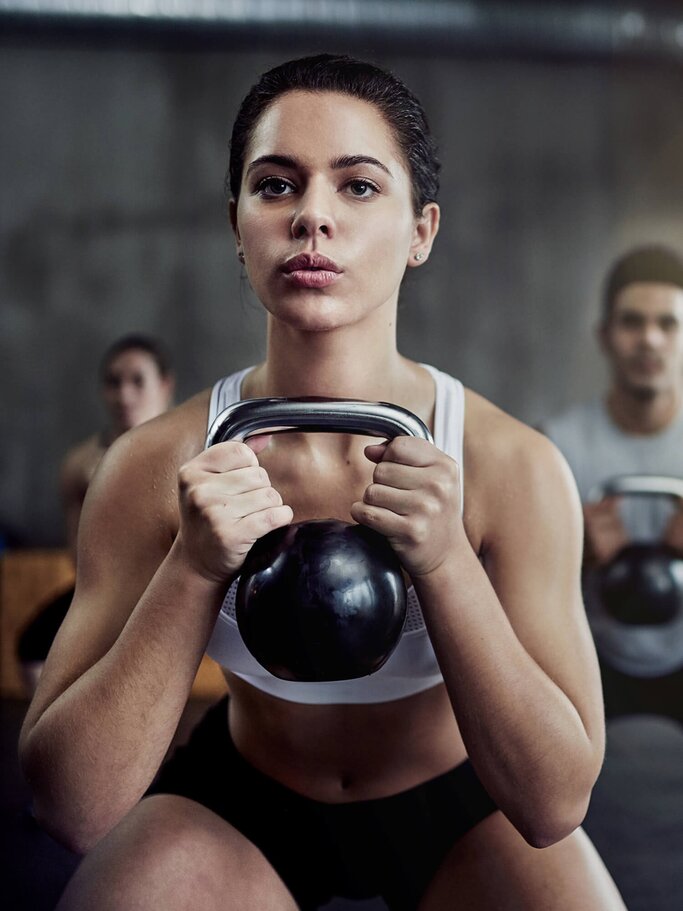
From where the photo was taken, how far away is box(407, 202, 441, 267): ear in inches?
30.6

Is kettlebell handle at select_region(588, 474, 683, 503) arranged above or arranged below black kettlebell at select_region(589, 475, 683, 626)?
above

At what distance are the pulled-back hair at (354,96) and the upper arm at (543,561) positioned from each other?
0.23 m

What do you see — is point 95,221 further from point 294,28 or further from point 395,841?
point 395,841

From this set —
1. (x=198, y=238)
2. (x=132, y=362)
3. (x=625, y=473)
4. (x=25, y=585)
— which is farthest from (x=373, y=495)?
(x=198, y=238)

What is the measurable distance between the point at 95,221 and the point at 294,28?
5.77 ft

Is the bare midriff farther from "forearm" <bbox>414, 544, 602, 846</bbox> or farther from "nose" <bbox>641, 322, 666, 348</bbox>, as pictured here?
"nose" <bbox>641, 322, 666, 348</bbox>

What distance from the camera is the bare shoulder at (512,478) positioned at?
0.74 metres

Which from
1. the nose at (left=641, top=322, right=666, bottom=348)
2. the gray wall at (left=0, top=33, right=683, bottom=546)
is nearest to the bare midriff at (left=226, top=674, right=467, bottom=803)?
the nose at (left=641, top=322, right=666, bottom=348)

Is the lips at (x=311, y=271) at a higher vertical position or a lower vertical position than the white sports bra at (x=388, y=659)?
higher

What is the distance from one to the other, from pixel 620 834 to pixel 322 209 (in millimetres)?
1150

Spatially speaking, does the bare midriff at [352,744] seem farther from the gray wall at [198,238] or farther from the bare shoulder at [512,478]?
the gray wall at [198,238]

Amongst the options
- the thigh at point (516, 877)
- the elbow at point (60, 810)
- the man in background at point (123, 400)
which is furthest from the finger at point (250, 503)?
the man in background at point (123, 400)

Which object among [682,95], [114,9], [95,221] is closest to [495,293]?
[682,95]

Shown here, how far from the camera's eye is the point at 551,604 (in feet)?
2.36
